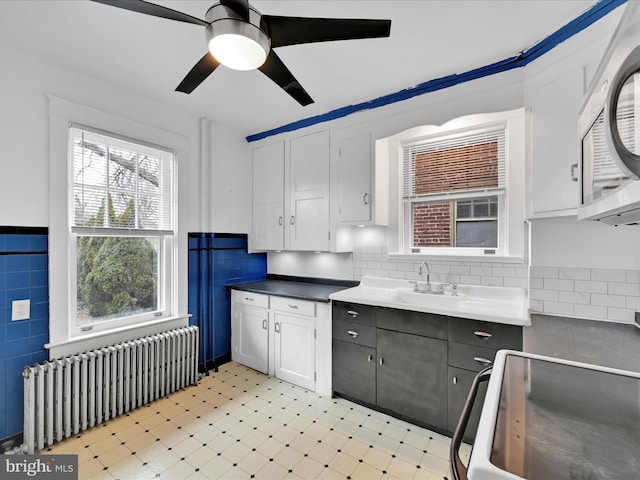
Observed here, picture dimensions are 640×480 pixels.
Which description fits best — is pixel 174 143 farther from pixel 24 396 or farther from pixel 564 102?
pixel 564 102

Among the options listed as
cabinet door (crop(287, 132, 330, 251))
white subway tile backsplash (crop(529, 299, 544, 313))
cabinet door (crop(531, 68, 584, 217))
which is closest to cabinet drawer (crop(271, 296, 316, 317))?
cabinet door (crop(287, 132, 330, 251))

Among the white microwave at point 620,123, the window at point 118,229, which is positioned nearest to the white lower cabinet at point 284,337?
the window at point 118,229

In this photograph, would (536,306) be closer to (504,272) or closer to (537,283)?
(537,283)

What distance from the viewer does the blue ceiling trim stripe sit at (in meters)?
1.58

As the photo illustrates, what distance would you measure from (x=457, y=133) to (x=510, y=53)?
2.03ft

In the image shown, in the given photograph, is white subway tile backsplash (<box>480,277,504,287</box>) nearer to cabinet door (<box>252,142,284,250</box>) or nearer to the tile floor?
the tile floor

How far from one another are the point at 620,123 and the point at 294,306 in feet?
8.04

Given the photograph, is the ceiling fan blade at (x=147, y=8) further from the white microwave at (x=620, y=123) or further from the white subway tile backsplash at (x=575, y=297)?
→ the white subway tile backsplash at (x=575, y=297)

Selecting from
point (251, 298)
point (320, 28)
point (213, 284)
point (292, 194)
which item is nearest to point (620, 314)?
point (320, 28)

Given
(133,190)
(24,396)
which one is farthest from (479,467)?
(133,190)

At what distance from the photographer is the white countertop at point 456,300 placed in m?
1.93

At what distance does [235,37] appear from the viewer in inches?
51.6

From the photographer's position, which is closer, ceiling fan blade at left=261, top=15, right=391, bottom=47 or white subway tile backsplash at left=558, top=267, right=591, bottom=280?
ceiling fan blade at left=261, top=15, right=391, bottom=47
